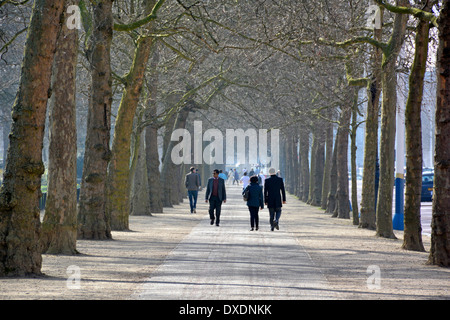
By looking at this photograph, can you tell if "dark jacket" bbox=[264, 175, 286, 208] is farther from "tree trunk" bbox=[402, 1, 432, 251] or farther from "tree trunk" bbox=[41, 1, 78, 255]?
"tree trunk" bbox=[41, 1, 78, 255]

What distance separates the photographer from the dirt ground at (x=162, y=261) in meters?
10.0

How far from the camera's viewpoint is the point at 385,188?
67.3 ft

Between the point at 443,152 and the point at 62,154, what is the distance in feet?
22.1

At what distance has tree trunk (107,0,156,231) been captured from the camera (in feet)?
72.8

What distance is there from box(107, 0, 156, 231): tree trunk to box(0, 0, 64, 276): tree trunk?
1035 cm

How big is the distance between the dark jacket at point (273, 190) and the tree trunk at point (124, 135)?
12.7 feet

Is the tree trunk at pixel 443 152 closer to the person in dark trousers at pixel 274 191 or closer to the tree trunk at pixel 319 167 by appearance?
the person in dark trousers at pixel 274 191

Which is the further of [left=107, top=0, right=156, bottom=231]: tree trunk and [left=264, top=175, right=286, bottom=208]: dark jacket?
[left=264, top=175, right=286, bottom=208]: dark jacket

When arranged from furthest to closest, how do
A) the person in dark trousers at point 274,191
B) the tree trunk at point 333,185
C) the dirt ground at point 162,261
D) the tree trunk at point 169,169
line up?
the tree trunk at point 169,169 → the tree trunk at point 333,185 → the person in dark trousers at point 274,191 → the dirt ground at point 162,261

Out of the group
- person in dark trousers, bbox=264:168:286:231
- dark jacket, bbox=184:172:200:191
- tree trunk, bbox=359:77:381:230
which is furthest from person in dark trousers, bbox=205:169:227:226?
dark jacket, bbox=184:172:200:191

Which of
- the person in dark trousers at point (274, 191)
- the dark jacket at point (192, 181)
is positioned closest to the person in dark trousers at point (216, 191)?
the person in dark trousers at point (274, 191)

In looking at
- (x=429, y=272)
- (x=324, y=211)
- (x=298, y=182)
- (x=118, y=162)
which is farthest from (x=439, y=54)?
(x=298, y=182)

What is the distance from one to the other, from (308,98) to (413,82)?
22008mm
